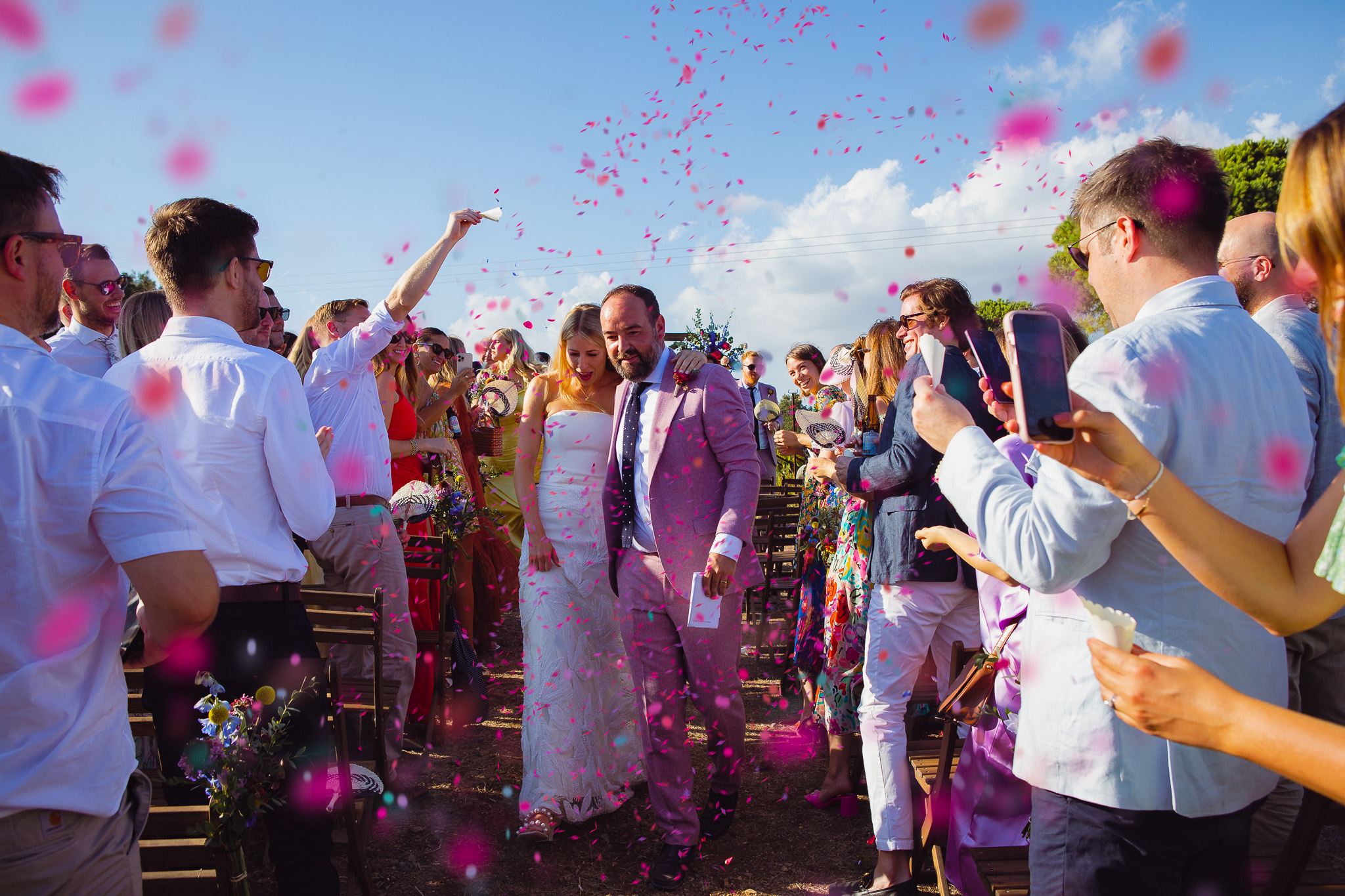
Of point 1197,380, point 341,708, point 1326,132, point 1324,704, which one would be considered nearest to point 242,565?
point 341,708

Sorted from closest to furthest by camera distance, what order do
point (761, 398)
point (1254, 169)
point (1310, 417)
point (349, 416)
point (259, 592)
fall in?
point (1310, 417) → point (259, 592) → point (349, 416) → point (761, 398) → point (1254, 169)

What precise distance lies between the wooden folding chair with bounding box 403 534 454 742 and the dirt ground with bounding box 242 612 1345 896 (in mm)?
350

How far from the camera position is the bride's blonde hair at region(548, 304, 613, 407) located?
400 centimetres

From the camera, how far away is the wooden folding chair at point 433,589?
15.3 ft

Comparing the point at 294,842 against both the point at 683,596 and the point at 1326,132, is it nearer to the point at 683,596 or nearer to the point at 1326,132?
the point at 683,596

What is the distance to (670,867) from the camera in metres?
3.41

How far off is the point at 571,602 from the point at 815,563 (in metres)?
1.72

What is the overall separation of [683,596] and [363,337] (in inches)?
78.3

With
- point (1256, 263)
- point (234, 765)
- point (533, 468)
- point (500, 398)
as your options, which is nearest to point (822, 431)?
point (533, 468)

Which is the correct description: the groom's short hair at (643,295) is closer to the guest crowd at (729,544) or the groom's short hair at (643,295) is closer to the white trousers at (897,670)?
the guest crowd at (729,544)

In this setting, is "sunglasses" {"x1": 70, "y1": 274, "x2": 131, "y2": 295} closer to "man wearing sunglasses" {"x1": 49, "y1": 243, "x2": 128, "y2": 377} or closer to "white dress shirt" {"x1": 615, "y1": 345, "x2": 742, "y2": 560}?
"man wearing sunglasses" {"x1": 49, "y1": 243, "x2": 128, "y2": 377}

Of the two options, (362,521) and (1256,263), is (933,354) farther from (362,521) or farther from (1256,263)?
(362,521)

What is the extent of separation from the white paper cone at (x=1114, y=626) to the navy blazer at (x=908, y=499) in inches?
74.6

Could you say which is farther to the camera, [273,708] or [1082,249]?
[273,708]
